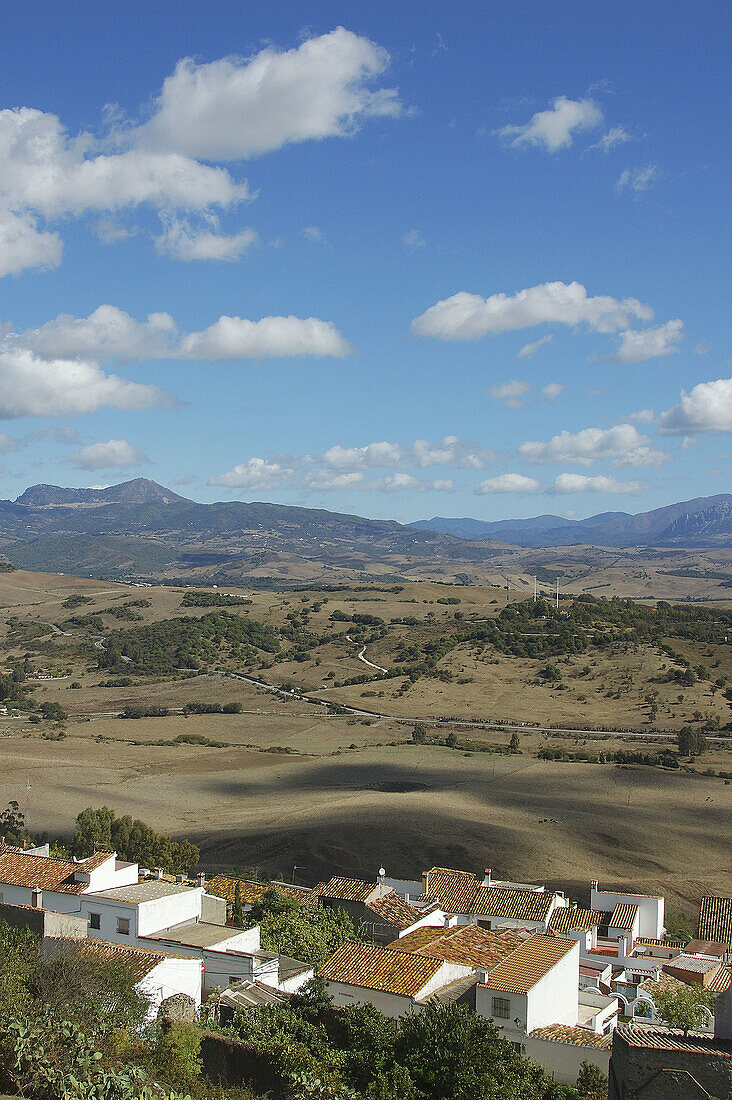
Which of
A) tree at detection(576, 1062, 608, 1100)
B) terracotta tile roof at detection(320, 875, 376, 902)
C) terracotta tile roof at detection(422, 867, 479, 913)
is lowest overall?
terracotta tile roof at detection(422, 867, 479, 913)

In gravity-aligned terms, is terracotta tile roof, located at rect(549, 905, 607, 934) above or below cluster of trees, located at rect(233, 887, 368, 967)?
below

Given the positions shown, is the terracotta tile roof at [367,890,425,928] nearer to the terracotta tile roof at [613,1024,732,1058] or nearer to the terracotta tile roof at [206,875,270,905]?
the terracotta tile roof at [206,875,270,905]

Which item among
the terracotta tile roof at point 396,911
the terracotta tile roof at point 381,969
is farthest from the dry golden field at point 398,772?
the terracotta tile roof at point 381,969

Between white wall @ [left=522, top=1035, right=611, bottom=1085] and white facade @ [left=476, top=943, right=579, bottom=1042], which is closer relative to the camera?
white wall @ [left=522, top=1035, right=611, bottom=1085]

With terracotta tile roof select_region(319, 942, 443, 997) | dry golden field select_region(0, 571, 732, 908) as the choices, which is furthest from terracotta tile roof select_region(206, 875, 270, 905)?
dry golden field select_region(0, 571, 732, 908)

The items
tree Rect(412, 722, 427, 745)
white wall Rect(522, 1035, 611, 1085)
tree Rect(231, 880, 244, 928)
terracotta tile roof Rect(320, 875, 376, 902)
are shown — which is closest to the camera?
white wall Rect(522, 1035, 611, 1085)

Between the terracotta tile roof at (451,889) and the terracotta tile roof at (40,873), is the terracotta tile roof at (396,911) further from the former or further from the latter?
the terracotta tile roof at (40,873)

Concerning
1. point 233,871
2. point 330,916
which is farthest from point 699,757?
point 330,916

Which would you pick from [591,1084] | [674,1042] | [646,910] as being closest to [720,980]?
[646,910]
